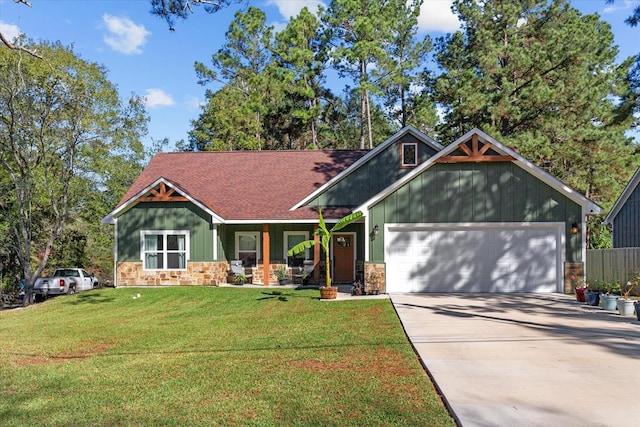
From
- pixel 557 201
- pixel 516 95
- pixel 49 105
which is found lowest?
pixel 557 201

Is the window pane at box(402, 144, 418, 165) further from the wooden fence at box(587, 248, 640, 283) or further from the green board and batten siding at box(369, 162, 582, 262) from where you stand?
the wooden fence at box(587, 248, 640, 283)

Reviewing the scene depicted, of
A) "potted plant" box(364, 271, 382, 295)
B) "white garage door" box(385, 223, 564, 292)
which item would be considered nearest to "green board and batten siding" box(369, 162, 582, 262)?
"white garage door" box(385, 223, 564, 292)

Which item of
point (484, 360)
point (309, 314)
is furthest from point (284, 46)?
point (484, 360)

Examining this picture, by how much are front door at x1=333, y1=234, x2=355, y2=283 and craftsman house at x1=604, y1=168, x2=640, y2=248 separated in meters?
11.8

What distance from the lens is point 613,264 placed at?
52.6ft

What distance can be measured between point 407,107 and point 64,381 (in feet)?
107

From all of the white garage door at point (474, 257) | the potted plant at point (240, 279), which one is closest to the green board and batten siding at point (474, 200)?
the white garage door at point (474, 257)

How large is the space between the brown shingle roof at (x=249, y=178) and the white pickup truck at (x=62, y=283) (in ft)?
15.3

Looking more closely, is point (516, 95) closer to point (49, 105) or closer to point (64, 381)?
point (49, 105)

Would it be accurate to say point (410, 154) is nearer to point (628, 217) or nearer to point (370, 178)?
point (370, 178)

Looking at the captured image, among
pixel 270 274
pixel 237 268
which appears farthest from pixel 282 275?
pixel 237 268

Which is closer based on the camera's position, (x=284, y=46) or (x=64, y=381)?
(x=64, y=381)

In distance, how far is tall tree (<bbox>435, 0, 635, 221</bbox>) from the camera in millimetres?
25188

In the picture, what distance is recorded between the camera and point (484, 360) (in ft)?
24.6
